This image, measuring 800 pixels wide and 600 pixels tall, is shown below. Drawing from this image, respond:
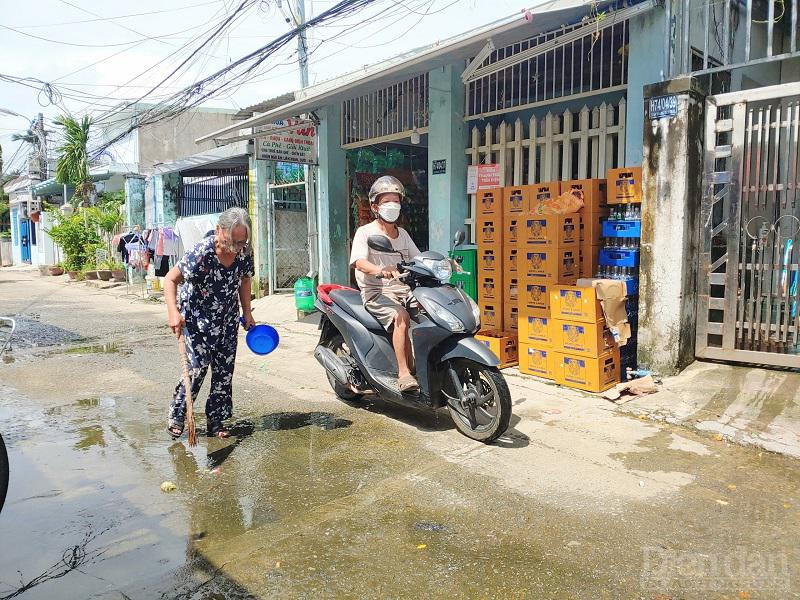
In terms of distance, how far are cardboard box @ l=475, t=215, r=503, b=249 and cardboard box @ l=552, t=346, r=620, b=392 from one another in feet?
4.71

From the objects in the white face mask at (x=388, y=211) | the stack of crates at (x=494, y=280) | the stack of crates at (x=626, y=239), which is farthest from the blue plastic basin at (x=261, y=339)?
the stack of crates at (x=626, y=239)

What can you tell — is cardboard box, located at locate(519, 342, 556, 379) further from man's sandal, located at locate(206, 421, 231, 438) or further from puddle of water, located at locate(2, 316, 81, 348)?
puddle of water, located at locate(2, 316, 81, 348)

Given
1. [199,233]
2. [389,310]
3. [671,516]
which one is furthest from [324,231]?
[671,516]

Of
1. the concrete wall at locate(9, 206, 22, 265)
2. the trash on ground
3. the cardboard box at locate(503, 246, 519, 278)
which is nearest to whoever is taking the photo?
the trash on ground

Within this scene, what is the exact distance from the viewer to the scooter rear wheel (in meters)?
5.48

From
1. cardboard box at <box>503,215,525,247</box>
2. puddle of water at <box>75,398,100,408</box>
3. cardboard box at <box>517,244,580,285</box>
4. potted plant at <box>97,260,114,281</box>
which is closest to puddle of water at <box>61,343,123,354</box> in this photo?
puddle of water at <box>75,398,100,408</box>

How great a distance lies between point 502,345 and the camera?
6422 millimetres

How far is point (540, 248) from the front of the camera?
6066 millimetres

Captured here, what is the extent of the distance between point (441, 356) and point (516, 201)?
2.67m

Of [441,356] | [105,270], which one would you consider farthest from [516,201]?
[105,270]

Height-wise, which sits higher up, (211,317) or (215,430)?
(211,317)

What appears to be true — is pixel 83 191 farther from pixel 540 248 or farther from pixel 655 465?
pixel 655 465

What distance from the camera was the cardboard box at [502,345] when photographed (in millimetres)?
6422

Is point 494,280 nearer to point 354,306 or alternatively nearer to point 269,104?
point 354,306
